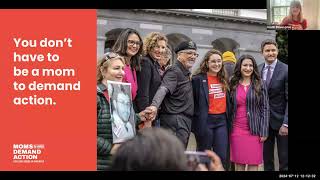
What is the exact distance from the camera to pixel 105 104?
607 cm

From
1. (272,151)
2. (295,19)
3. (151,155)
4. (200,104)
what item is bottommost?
(272,151)

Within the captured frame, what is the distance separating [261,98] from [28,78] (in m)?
2.45

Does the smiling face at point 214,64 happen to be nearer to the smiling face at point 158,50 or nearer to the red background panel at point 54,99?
the smiling face at point 158,50

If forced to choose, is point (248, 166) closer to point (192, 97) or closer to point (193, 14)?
point (192, 97)

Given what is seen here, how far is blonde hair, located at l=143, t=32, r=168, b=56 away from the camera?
243 inches

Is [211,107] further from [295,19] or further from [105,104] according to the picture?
[295,19]

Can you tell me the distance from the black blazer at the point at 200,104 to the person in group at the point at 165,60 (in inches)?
12.9

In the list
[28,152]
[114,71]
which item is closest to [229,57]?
[114,71]

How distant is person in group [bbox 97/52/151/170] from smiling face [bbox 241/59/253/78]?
4.18 feet

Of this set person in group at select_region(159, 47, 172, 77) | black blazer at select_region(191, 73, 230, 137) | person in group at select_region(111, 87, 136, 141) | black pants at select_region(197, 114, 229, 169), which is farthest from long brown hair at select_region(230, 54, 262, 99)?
person in group at select_region(111, 87, 136, 141)

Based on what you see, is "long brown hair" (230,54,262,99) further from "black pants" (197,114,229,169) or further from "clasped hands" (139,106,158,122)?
"clasped hands" (139,106,158,122)

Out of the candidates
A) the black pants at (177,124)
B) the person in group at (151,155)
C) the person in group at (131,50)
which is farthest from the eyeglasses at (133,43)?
the person in group at (151,155)

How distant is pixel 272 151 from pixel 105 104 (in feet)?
6.15
